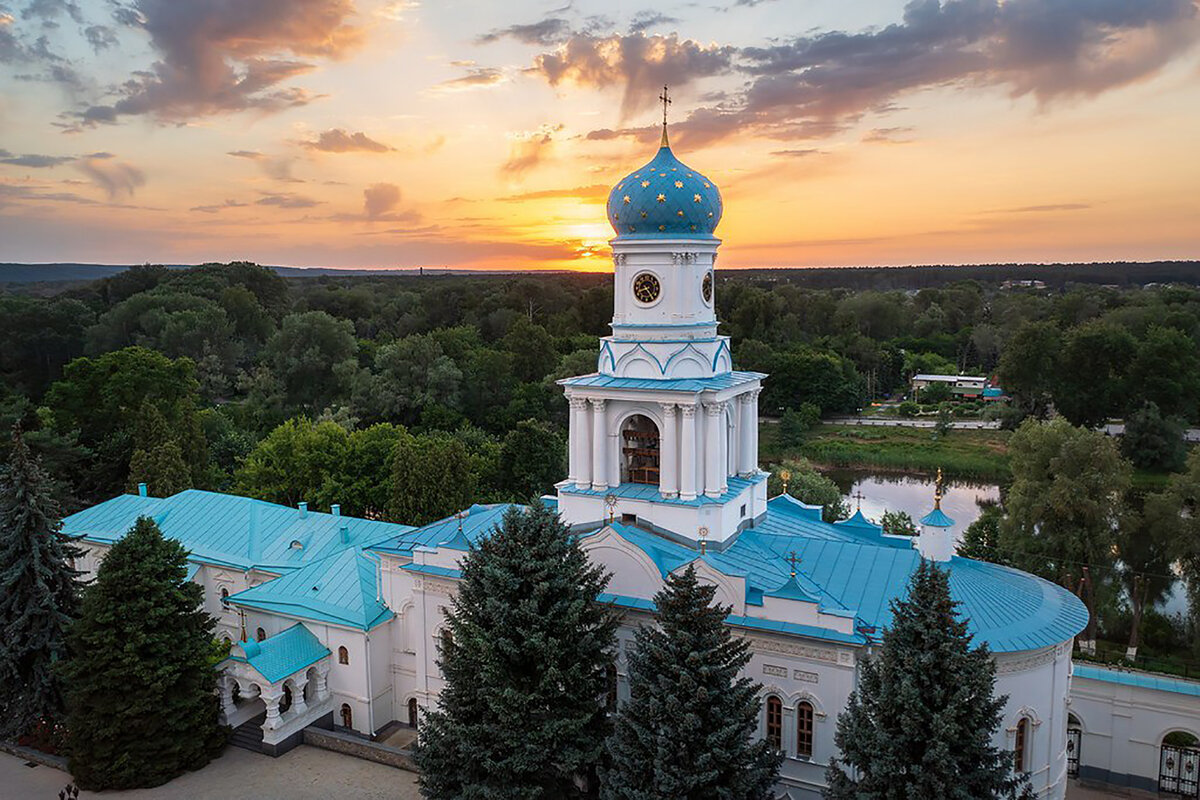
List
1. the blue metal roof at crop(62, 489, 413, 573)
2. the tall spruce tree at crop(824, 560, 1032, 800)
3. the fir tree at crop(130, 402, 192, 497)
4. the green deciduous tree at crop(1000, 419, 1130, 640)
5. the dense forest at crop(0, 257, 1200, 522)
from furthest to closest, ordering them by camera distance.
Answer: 1. the dense forest at crop(0, 257, 1200, 522)
2. the fir tree at crop(130, 402, 192, 497)
3. the green deciduous tree at crop(1000, 419, 1130, 640)
4. the blue metal roof at crop(62, 489, 413, 573)
5. the tall spruce tree at crop(824, 560, 1032, 800)

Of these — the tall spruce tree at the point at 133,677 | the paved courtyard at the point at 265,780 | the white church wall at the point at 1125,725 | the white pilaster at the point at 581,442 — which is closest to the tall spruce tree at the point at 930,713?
the white church wall at the point at 1125,725

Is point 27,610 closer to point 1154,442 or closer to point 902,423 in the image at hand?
point 1154,442

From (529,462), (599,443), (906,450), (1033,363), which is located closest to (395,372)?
(529,462)

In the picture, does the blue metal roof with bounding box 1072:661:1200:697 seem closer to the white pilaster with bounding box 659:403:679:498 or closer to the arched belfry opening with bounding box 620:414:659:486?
the white pilaster with bounding box 659:403:679:498

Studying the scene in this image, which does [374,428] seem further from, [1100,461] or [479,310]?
[479,310]

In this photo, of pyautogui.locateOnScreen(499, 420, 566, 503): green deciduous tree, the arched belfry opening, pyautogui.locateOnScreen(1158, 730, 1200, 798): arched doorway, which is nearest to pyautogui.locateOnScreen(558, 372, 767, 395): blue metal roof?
the arched belfry opening

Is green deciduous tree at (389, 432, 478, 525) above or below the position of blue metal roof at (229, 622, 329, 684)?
above

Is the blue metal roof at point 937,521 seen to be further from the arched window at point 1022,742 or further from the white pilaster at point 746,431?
the white pilaster at point 746,431
